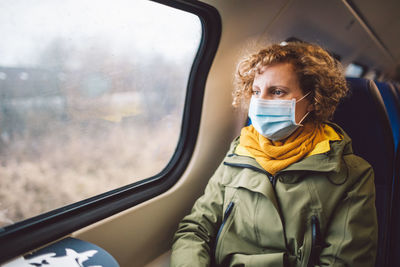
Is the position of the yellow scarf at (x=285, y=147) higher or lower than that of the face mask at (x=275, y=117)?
lower

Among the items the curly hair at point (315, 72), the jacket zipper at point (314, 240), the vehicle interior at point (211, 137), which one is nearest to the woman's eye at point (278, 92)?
the curly hair at point (315, 72)

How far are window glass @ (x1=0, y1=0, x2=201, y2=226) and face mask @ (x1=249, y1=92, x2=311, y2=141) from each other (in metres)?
0.71

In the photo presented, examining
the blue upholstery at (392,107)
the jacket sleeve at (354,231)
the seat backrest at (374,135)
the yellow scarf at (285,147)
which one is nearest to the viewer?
the jacket sleeve at (354,231)

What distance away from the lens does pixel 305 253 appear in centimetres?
116

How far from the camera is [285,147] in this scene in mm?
1304

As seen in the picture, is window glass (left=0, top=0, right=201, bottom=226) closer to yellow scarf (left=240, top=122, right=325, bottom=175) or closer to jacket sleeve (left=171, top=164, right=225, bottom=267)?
jacket sleeve (left=171, top=164, right=225, bottom=267)

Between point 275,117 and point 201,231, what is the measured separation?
72 centimetres

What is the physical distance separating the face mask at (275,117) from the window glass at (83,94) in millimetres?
713

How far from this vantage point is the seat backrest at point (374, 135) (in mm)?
1475

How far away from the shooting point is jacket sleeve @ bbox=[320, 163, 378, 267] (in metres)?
1.10

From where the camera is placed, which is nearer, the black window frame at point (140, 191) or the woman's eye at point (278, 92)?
the black window frame at point (140, 191)

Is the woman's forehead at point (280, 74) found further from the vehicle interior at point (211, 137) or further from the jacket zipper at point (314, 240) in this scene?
the jacket zipper at point (314, 240)

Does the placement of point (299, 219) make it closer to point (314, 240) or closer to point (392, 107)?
point (314, 240)

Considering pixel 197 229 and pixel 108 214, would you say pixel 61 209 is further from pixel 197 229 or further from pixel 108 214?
pixel 197 229
